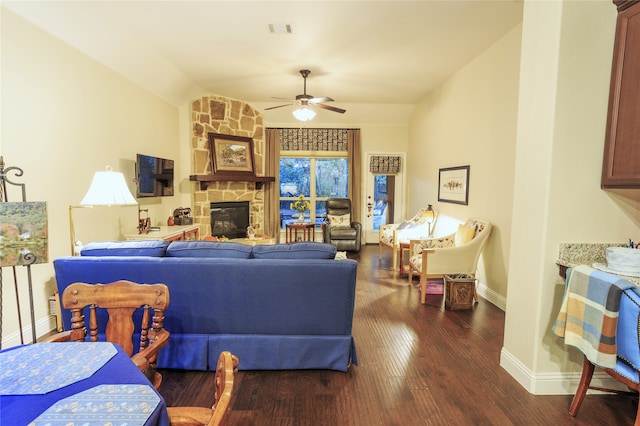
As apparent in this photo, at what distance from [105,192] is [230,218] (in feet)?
13.6

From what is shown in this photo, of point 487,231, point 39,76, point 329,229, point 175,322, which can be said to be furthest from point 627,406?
point 39,76

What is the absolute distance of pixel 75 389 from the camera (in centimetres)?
99

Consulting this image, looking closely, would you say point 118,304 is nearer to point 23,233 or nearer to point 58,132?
point 23,233

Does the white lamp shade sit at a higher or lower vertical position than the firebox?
higher

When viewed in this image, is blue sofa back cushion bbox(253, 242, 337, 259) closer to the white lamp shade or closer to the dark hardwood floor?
the dark hardwood floor

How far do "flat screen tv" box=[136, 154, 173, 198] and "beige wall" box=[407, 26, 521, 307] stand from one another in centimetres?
448

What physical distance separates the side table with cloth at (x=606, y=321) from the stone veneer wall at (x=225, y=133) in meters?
5.79

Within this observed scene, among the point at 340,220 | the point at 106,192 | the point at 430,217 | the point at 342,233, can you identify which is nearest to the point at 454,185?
the point at 430,217

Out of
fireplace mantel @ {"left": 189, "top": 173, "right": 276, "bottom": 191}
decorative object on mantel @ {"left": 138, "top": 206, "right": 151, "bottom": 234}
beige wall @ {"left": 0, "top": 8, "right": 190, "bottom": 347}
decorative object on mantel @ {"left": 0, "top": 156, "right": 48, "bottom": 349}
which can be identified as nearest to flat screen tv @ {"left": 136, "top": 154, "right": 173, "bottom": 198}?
beige wall @ {"left": 0, "top": 8, "right": 190, "bottom": 347}

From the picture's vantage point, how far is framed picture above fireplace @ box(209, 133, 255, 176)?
620cm

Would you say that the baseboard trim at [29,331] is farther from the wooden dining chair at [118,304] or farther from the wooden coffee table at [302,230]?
the wooden coffee table at [302,230]

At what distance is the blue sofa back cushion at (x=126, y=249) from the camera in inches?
92.9

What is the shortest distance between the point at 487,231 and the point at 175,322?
3423 mm

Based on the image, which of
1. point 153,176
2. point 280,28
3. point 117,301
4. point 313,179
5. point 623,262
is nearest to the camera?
point 117,301
